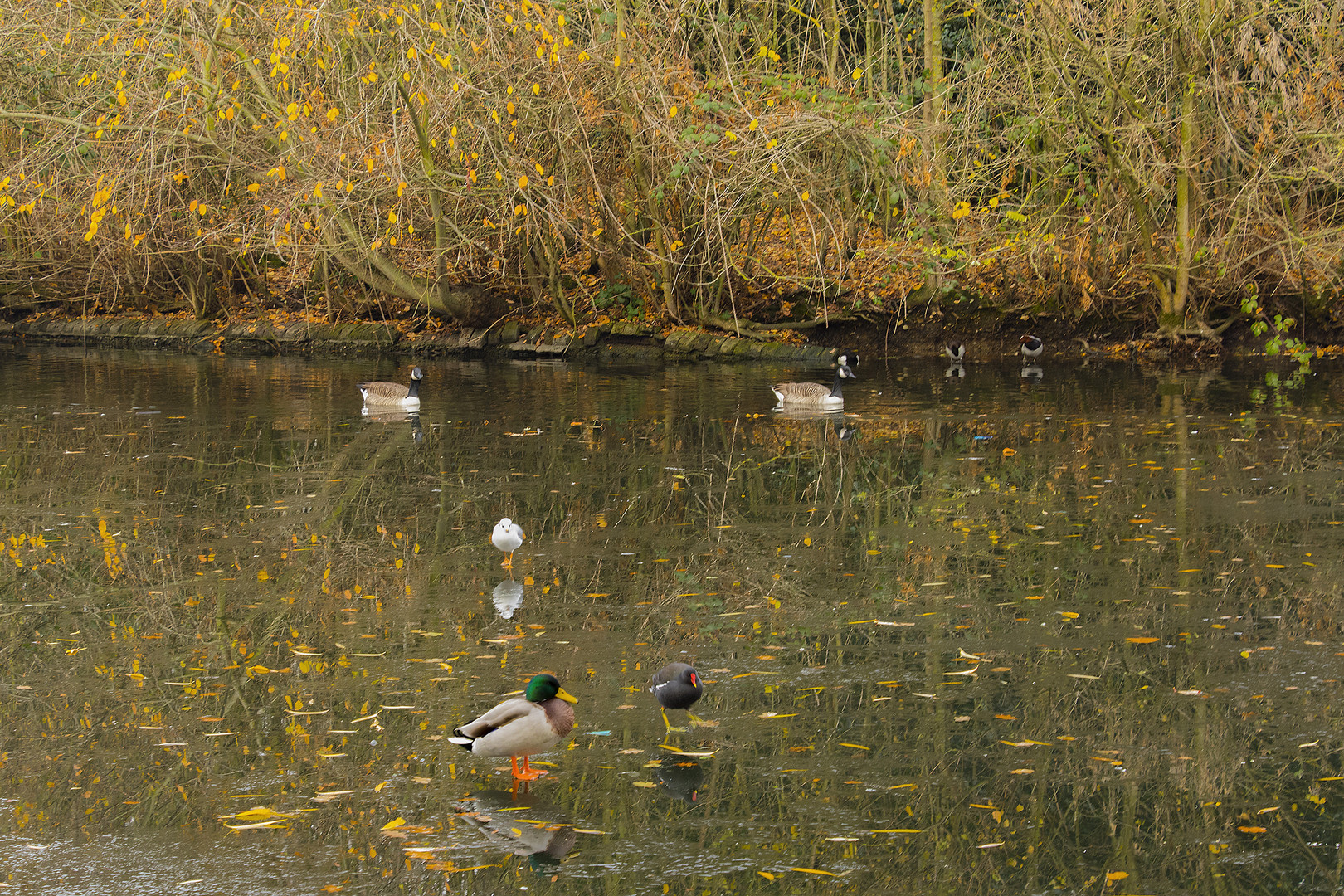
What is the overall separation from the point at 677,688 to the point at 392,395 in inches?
494

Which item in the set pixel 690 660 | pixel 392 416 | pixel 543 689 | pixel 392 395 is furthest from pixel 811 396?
pixel 543 689

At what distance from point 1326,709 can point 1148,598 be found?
194cm

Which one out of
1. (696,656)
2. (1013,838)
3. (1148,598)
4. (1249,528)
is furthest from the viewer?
(1249,528)

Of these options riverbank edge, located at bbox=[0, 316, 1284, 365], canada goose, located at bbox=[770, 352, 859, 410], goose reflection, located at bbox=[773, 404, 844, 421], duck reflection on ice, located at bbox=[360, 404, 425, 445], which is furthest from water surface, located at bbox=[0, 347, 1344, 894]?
riverbank edge, located at bbox=[0, 316, 1284, 365]

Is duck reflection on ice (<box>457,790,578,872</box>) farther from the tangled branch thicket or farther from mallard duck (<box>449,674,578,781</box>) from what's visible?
the tangled branch thicket

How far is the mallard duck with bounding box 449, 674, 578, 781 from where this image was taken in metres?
5.79

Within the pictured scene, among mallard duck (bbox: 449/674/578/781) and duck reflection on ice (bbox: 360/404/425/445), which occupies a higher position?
duck reflection on ice (bbox: 360/404/425/445)

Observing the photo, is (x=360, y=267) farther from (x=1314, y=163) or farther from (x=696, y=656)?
(x=696, y=656)

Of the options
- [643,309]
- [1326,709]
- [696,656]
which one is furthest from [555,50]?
[1326,709]

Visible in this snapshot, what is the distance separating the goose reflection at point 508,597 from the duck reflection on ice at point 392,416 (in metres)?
7.79

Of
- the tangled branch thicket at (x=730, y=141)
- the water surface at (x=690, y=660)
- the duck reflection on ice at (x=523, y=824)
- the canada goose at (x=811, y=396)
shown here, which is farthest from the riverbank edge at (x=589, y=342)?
the duck reflection on ice at (x=523, y=824)

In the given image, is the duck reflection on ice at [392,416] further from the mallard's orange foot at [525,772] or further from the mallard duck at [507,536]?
the mallard's orange foot at [525,772]

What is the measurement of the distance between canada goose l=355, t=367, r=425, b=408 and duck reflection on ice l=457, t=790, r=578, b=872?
1272cm

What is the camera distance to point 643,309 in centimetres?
2702
